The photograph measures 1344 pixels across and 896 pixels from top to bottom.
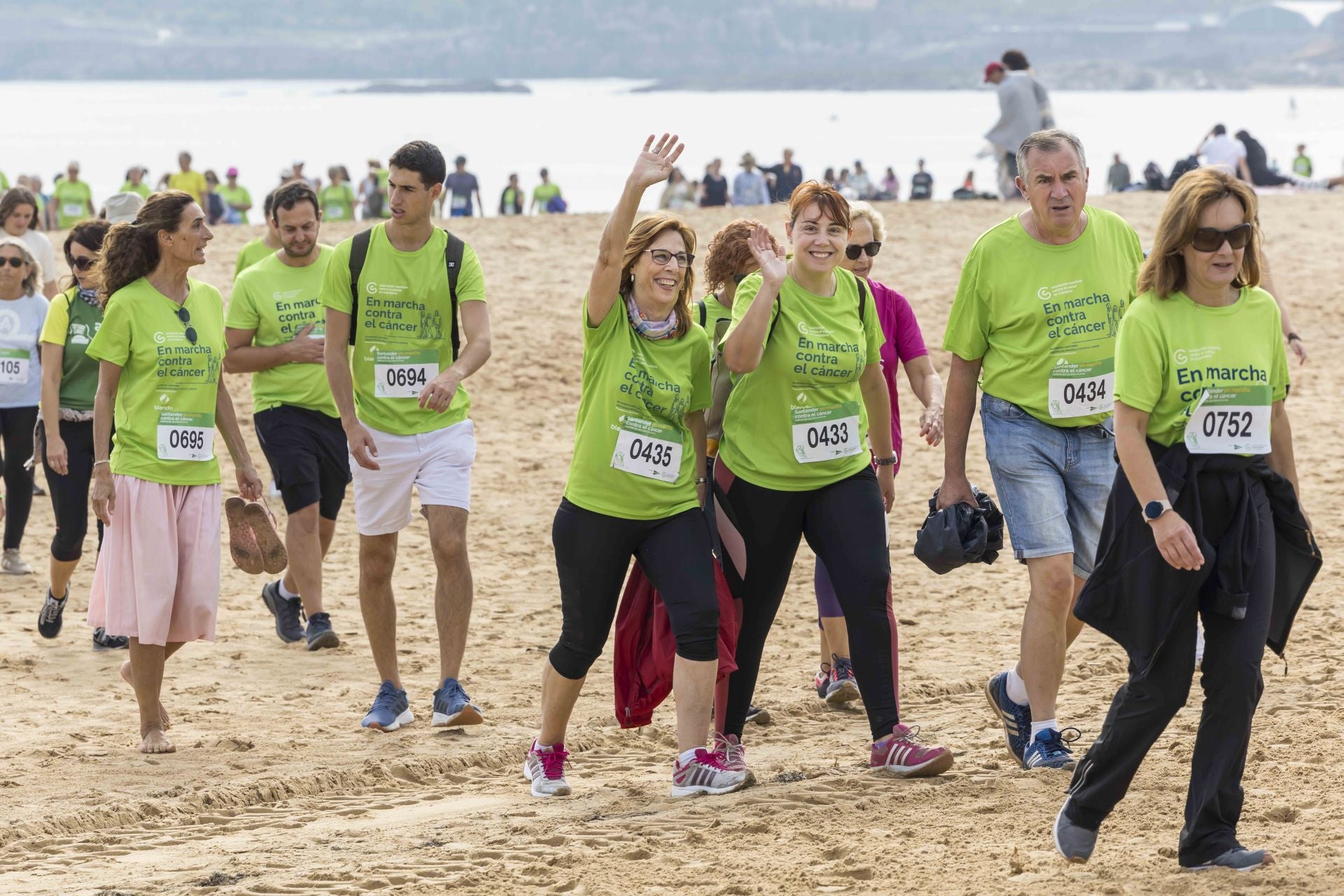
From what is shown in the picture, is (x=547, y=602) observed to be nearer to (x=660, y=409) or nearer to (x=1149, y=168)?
(x=660, y=409)

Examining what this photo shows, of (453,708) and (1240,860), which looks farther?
(453,708)

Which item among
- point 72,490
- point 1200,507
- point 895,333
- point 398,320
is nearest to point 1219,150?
point 895,333

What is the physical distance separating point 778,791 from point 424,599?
13.2 feet

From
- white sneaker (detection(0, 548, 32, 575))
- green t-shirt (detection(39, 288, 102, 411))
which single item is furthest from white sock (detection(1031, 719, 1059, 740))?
white sneaker (detection(0, 548, 32, 575))

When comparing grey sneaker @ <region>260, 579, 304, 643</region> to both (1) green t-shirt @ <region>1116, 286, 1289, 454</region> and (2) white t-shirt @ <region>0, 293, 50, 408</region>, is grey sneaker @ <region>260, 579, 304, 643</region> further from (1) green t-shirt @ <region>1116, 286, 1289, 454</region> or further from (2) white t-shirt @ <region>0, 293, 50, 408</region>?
(1) green t-shirt @ <region>1116, 286, 1289, 454</region>

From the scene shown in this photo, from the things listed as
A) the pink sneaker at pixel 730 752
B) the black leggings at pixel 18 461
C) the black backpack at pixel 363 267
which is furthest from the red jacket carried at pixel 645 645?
the black leggings at pixel 18 461

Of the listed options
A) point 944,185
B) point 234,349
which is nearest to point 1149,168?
point 234,349

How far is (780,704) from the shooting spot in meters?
6.85

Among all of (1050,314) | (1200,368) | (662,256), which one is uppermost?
(662,256)

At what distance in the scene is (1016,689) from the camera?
555 centimetres

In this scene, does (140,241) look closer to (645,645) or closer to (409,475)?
(409,475)

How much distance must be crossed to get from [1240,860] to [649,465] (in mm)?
2032

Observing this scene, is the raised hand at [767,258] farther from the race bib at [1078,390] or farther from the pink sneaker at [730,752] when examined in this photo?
the pink sneaker at [730,752]

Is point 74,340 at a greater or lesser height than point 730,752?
greater
